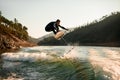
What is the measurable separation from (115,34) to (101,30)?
2334 centimetres

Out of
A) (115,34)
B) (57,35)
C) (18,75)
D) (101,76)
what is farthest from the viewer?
(115,34)

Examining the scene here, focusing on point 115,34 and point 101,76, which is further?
point 115,34

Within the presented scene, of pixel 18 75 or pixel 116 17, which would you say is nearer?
pixel 18 75

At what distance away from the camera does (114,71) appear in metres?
12.7

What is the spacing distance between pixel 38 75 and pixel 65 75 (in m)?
1.66

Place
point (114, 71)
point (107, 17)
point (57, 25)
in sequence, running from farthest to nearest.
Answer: point (107, 17) → point (57, 25) → point (114, 71)

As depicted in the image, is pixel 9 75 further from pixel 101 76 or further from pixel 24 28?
pixel 24 28

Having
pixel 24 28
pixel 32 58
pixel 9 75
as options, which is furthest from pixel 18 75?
pixel 24 28

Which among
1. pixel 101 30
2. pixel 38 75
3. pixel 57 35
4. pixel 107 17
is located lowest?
pixel 38 75

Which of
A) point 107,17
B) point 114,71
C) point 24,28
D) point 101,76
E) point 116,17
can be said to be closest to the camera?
point 101,76

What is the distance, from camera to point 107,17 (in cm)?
16538

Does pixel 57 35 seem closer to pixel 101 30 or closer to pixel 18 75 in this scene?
pixel 18 75

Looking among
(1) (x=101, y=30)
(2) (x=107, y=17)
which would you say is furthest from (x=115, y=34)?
(2) (x=107, y=17)

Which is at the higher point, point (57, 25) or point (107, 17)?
point (107, 17)
